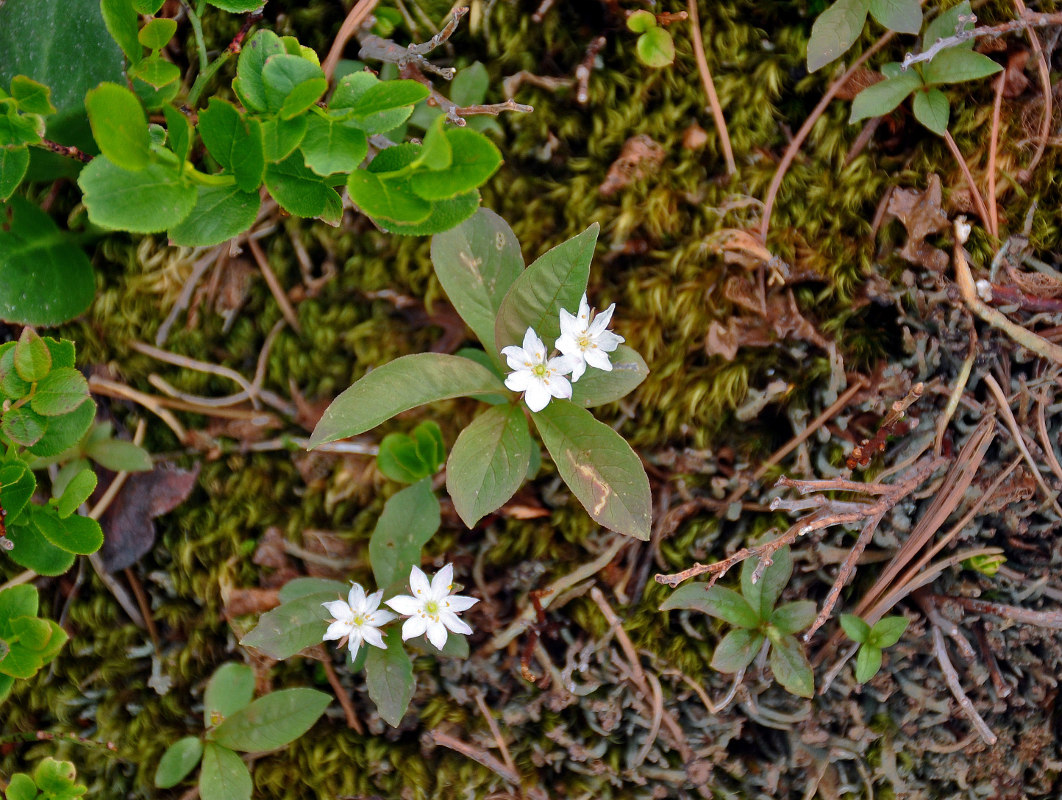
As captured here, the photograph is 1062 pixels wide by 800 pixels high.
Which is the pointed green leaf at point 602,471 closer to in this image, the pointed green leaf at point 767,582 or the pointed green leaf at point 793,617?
the pointed green leaf at point 767,582

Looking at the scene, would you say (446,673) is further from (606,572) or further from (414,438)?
(414,438)

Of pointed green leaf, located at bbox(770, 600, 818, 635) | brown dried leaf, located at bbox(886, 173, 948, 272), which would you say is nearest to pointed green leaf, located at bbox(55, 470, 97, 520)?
pointed green leaf, located at bbox(770, 600, 818, 635)

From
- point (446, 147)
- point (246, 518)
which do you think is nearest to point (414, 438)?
point (246, 518)

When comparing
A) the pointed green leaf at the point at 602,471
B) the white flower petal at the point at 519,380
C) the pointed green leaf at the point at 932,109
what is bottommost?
the pointed green leaf at the point at 602,471

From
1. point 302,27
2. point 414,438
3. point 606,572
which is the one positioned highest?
point 302,27

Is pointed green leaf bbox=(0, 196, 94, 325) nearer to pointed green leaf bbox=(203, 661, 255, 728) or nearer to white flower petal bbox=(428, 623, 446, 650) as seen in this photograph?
pointed green leaf bbox=(203, 661, 255, 728)

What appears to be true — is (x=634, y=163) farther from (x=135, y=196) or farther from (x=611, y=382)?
(x=135, y=196)

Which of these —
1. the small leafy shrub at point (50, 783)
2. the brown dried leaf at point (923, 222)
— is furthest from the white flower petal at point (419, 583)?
the brown dried leaf at point (923, 222)
